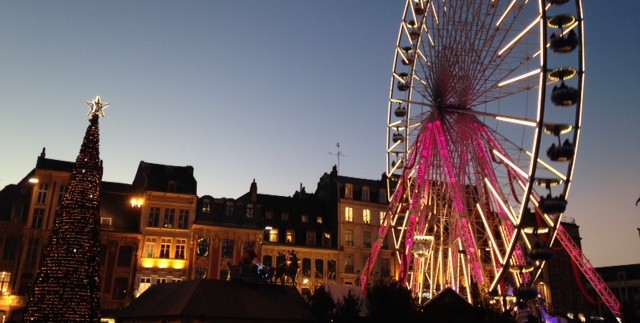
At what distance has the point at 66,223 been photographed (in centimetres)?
2900

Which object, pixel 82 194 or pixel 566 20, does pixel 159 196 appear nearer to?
pixel 82 194

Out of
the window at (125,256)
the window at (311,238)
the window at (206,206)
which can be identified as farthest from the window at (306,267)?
the window at (125,256)

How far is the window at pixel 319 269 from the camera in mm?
64375

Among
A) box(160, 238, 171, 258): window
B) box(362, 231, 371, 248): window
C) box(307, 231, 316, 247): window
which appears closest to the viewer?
box(160, 238, 171, 258): window

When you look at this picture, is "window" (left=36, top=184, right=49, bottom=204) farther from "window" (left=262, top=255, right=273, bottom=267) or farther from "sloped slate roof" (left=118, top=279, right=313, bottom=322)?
"sloped slate roof" (left=118, top=279, right=313, bottom=322)

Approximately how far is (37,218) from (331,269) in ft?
101

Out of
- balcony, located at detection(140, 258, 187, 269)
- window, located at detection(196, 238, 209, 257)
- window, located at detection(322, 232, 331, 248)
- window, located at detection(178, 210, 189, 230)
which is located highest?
window, located at detection(178, 210, 189, 230)

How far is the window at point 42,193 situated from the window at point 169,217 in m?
11.4

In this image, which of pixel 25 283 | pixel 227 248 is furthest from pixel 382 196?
pixel 25 283

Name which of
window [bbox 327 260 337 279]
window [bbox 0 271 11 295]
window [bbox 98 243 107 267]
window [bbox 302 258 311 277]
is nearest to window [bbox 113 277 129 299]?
window [bbox 98 243 107 267]

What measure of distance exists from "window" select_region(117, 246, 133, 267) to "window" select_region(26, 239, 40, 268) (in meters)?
7.40

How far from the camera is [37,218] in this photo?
55656mm

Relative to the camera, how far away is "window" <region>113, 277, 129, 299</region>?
5575 cm

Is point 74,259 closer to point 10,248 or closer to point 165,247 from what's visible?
point 165,247
